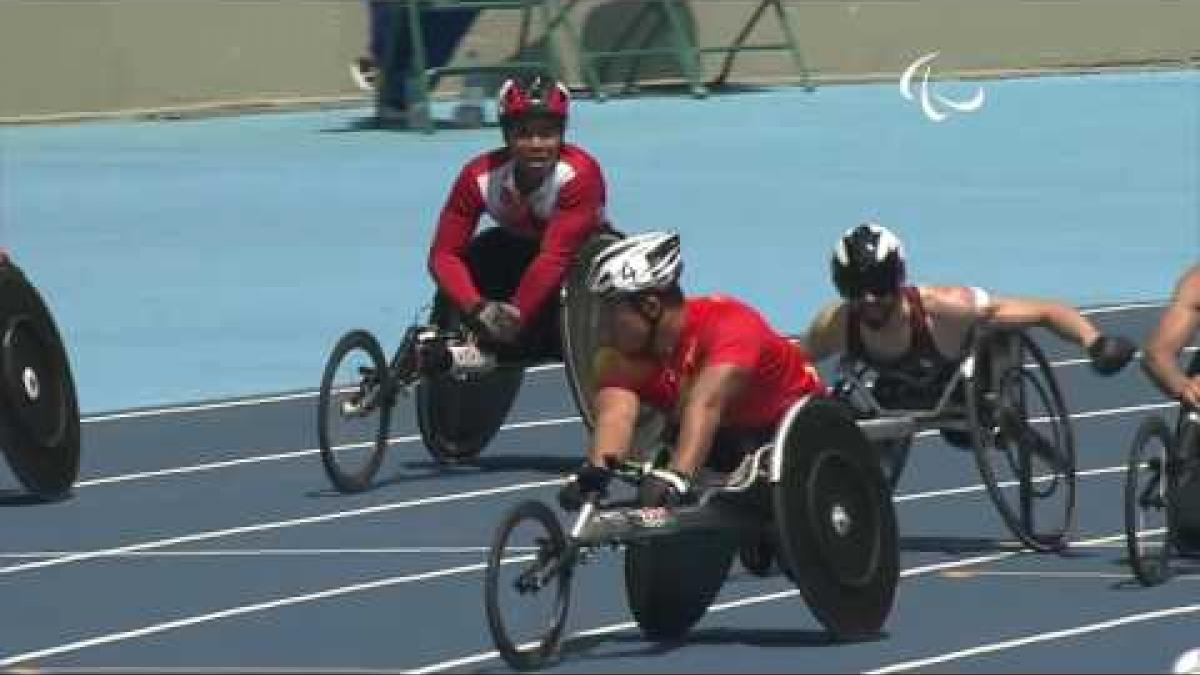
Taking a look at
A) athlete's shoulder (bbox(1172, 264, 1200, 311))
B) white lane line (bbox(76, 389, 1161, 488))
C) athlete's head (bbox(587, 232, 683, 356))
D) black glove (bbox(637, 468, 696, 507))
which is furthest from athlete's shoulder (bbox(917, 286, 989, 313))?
black glove (bbox(637, 468, 696, 507))

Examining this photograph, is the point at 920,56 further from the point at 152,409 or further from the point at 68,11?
the point at 152,409

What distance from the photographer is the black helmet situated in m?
12.9

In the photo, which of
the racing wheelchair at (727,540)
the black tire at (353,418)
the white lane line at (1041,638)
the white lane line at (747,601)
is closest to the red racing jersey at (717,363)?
the racing wheelchair at (727,540)

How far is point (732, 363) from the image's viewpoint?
11031 mm

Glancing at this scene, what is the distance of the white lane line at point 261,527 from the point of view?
1334 centimetres

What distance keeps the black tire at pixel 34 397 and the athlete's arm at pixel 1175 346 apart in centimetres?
458

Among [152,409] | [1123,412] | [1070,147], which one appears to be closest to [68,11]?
[1070,147]

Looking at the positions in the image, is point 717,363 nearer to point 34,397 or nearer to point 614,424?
point 614,424

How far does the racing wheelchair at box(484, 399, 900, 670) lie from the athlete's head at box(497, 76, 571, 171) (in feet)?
11.9

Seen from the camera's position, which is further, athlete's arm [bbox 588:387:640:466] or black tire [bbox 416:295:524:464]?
black tire [bbox 416:295:524:464]

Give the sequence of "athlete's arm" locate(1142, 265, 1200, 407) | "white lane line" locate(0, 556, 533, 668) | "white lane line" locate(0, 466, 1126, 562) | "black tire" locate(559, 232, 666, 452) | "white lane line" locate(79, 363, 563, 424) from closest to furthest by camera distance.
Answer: "white lane line" locate(0, 556, 533, 668) → "athlete's arm" locate(1142, 265, 1200, 407) → "white lane line" locate(0, 466, 1126, 562) → "black tire" locate(559, 232, 666, 452) → "white lane line" locate(79, 363, 563, 424)

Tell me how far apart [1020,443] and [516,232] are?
272 centimetres

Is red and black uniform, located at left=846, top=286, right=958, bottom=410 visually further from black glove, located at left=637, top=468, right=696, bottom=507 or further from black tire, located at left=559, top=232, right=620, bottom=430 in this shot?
black glove, located at left=637, top=468, right=696, bottom=507

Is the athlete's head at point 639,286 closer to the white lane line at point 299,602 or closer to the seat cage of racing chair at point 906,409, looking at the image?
the white lane line at point 299,602
